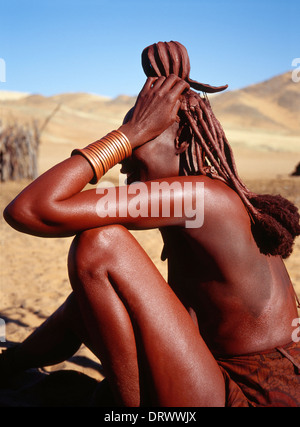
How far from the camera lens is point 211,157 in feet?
6.34

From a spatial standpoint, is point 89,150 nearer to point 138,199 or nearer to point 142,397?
point 138,199

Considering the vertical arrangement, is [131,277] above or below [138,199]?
below

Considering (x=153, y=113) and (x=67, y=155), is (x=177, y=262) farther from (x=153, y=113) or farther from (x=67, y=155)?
(x=67, y=155)

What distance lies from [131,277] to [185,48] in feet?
3.69

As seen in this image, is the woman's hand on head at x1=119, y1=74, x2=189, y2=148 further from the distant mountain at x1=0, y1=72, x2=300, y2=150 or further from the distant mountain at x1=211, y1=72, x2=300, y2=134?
the distant mountain at x1=211, y1=72, x2=300, y2=134

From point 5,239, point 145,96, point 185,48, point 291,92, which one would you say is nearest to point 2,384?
point 145,96

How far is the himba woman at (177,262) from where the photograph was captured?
1.71m

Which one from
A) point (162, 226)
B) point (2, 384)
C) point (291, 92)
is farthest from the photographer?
point (291, 92)

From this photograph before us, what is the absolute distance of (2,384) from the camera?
99.6 inches

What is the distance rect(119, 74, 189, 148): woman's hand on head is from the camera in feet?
6.20

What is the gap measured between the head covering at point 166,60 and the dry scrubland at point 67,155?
6.50 feet

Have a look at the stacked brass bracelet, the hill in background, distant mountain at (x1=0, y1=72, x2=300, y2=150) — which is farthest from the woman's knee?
distant mountain at (x1=0, y1=72, x2=300, y2=150)

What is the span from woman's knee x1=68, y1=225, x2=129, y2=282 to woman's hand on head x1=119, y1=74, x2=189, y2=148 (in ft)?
1.40

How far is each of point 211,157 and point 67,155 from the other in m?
22.1
